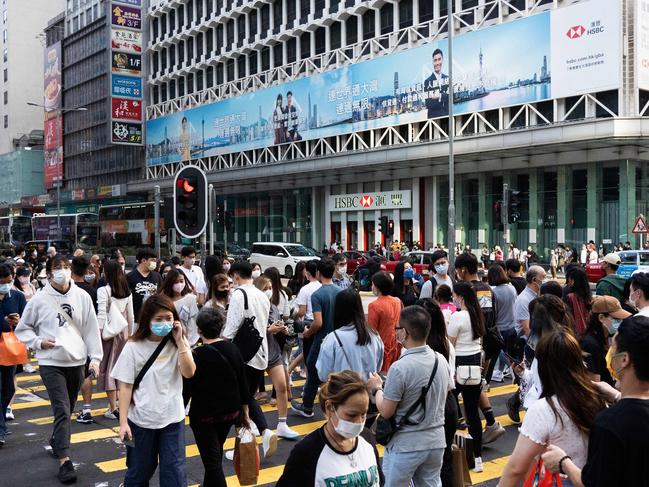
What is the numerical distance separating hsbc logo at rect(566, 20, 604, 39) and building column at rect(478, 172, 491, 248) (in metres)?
9.00

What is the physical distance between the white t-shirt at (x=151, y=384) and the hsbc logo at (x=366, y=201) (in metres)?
40.1

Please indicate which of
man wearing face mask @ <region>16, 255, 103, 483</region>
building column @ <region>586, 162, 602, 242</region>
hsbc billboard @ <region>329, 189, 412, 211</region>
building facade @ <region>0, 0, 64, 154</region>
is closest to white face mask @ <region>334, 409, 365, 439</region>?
man wearing face mask @ <region>16, 255, 103, 483</region>

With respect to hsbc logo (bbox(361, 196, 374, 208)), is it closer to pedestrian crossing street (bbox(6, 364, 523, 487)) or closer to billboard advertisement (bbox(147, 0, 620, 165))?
billboard advertisement (bbox(147, 0, 620, 165))

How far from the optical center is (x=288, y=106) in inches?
1881

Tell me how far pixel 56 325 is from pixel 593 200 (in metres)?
30.7

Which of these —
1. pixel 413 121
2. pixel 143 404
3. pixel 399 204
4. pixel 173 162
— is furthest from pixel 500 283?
pixel 173 162

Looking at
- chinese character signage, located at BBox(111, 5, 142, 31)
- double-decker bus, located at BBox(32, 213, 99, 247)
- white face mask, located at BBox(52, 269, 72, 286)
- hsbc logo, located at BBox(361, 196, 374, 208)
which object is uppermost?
chinese character signage, located at BBox(111, 5, 142, 31)

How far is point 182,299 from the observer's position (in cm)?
817

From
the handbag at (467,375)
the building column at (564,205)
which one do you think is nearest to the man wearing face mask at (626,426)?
the handbag at (467,375)

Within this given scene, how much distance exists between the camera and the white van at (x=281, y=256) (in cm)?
3344

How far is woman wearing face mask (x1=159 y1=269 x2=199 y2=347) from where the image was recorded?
7562 mm

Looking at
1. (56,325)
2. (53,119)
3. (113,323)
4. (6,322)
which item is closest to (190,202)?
(113,323)

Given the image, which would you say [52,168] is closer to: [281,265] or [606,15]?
[281,265]

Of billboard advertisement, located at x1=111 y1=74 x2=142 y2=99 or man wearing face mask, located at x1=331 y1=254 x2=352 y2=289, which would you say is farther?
billboard advertisement, located at x1=111 y1=74 x2=142 y2=99
